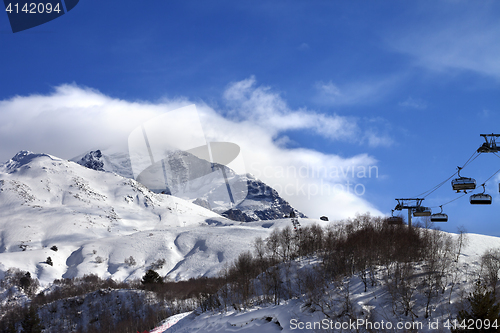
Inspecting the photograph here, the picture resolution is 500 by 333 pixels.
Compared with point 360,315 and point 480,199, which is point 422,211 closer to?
point 480,199

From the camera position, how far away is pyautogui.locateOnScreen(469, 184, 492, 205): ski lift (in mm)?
26109

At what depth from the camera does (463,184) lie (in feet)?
84.7

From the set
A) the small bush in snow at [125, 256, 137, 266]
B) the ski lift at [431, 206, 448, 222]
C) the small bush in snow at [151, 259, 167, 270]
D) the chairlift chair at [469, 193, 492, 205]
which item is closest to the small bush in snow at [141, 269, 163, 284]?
the small bush in snow at [151, 259, 167, 270]

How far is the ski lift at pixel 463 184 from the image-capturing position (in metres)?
25.7

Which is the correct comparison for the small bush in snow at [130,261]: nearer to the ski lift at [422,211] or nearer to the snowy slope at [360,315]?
the snowy slope at [360,315]

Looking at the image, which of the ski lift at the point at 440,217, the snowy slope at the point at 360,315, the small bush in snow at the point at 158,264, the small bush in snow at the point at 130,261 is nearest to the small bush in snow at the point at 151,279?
the small bush in snow at the point at 158,264

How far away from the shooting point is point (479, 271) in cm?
4878

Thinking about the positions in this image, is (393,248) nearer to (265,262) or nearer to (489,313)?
(265,262)

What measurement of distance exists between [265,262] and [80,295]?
4859 cm

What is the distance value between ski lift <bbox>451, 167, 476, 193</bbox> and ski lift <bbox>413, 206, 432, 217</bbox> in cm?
1226

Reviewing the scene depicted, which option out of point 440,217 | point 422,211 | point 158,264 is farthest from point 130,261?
point 440,217

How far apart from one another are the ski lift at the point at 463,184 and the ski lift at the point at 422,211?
12.3 m

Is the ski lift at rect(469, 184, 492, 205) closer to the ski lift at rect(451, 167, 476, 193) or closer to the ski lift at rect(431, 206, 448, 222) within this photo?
the ski lift at rect(451, 167, 476, 193)

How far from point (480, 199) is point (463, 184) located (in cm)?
183
